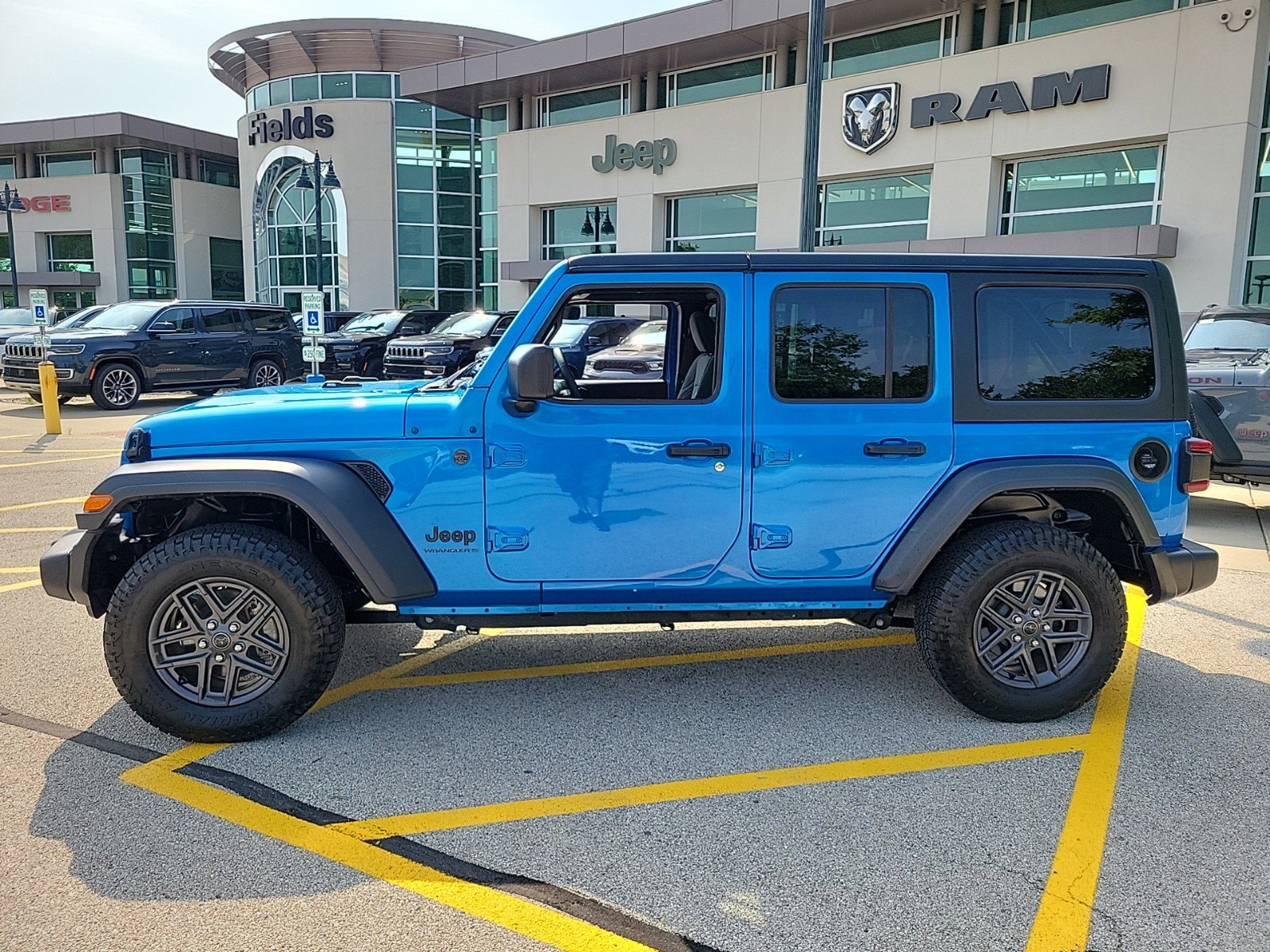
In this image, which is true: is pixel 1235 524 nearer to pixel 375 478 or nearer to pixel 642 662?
pixel 642 662

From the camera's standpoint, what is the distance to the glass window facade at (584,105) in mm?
27734

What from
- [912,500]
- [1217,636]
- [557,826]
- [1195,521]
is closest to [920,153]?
[1195,521]

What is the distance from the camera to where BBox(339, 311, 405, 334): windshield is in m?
19.9

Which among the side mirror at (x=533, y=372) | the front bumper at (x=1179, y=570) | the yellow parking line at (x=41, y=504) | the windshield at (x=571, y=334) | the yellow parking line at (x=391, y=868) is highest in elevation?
the windshield at (x=571, y=334)

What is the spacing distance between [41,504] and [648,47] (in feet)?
67.6

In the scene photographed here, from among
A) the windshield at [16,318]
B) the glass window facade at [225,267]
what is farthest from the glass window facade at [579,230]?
the glass window facade at [225,267]

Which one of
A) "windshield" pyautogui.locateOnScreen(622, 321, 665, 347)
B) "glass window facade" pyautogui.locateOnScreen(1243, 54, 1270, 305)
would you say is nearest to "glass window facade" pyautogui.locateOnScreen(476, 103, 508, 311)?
"glass window facade" pyautogui.locateOnScreen(1243, 54, 1270, 305)

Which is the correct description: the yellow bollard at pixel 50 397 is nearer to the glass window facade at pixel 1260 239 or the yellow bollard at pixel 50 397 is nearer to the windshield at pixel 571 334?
the windshield at pixel 571 334

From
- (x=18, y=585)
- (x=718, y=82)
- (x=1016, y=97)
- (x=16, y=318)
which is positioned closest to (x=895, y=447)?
(x=18, y=585)

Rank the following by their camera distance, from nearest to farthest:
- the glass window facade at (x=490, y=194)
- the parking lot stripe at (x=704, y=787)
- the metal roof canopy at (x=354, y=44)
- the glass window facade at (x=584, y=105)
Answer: the parking lot stripe at (x=704, y=787) → the glass window facade at (x=584, y=105) → the glass window facade at (x=490, y=194) → the metal roof canopy at (x=354, y=44)

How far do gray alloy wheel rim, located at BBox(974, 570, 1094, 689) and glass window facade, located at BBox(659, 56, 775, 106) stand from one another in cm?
2326

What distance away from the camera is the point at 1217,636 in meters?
5.30

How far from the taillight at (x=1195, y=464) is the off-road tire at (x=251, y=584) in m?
3.52

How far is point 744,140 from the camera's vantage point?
2459 cm
